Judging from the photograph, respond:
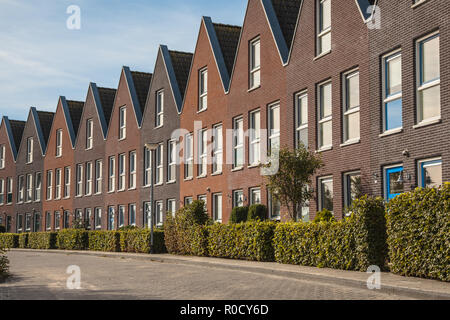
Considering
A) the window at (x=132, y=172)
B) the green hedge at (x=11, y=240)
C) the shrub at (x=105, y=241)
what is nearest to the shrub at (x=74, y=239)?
the shrub at (x=105, y=241)

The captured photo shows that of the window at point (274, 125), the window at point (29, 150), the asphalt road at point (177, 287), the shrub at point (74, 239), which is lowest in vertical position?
the shrub at point (74, 239)

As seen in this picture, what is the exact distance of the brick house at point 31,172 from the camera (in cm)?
4938

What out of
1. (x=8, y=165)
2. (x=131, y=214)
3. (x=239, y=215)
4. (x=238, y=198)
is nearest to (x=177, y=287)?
(x=239, y=215)

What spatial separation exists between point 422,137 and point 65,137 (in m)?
34.2

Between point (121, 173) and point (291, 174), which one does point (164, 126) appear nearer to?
point (121, 173)

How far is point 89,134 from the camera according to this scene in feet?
141

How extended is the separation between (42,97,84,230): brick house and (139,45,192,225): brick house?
35.2 ft

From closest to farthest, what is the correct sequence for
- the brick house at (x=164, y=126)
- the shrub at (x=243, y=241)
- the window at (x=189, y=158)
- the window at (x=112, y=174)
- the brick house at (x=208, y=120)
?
the shrub at (x=243, y=241) → the brick house at (x=208, y=120) → the window at (x=189, y=158) → the brick house at (x=164, y=126) → the window at (x=112, y=174)

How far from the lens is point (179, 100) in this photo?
3272cm

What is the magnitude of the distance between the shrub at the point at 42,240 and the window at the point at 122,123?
702cm

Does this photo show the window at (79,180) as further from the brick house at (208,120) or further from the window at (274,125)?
the window at (274,125)

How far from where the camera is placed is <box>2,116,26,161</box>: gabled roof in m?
54.8

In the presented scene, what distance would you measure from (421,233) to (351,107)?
855 cm
